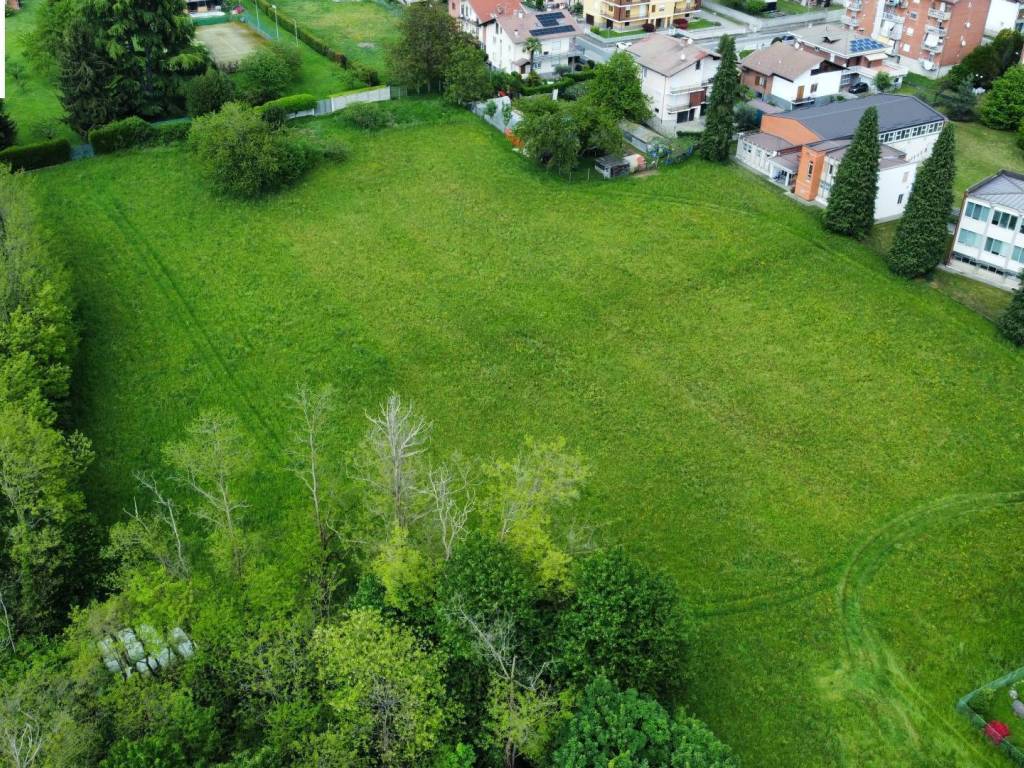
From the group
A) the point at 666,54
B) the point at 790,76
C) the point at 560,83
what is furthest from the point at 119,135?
the point at 790,76

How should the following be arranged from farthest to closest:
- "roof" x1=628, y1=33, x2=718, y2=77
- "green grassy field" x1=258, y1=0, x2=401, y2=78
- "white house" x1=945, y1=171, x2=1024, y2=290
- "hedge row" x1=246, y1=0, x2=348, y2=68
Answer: "green grassy field" x1=258, y1=0, x2=401, y2=78
"hedge row" x1=246, y1=0, x2=348, y2=68
"roof" x1=628, y1=33, x2=718, y2=77
"white house" x1=945, y1=171, x2=1024, y2=290

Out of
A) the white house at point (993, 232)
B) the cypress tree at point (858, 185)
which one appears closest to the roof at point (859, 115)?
the cypress tree at point (858, 185)

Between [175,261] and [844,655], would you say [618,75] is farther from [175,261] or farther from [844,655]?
[844,655]

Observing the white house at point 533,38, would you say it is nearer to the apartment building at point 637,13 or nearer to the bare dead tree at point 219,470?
the apartment building at point 637,13

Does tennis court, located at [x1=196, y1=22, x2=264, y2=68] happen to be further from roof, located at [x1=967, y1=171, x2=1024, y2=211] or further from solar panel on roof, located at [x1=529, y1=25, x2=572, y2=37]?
roof, located at [x1=967, y1=171, x2=1024, y2=211]

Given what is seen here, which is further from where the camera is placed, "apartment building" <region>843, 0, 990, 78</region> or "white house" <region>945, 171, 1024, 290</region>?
"apartment building" <region>843, 0, 990, 78</region>

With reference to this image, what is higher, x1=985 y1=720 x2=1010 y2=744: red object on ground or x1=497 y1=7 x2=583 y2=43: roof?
x1=497 y1=7 x2=583 y2=43: roof

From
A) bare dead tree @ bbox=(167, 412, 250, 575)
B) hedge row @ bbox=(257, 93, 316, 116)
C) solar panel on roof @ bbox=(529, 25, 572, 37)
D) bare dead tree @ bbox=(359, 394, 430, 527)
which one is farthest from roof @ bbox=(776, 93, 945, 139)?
bare dead tree @ bbox=(167, 412, 250, 575)

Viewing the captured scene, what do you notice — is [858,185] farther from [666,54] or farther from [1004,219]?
[666,54]
